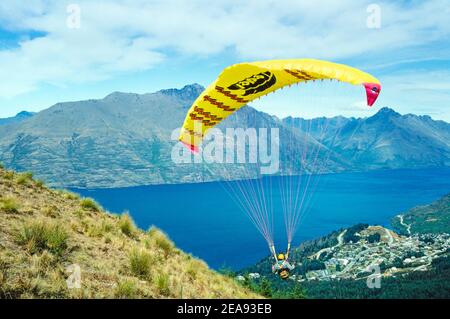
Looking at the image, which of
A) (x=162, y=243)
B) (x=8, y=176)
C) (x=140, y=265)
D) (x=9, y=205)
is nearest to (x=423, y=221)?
(x=162, y=243)

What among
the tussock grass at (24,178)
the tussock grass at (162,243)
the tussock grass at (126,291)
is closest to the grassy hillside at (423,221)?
the tussock grass at (162,243)

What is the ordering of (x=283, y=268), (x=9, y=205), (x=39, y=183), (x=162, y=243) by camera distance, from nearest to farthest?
(x=9, y=205)
(x=283, y=268)
(x=162, y=243)
(x=39, y=183)

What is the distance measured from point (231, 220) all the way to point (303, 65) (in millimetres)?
151213

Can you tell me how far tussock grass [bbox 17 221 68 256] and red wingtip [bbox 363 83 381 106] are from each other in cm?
956

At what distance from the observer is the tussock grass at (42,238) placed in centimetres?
888

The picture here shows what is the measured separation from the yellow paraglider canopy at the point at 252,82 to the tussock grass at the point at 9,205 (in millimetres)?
7400

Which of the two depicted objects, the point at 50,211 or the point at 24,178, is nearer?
the point at 50,211

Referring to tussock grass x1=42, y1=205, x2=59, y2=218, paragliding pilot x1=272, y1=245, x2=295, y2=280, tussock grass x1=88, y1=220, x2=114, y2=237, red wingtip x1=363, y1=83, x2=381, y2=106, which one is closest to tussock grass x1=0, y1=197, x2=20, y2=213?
tussock grass x1=42, y1=205, x2=59, y2=218

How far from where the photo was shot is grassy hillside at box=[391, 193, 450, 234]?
173m

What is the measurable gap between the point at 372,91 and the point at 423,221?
20730 centimetres

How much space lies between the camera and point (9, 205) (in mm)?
10781

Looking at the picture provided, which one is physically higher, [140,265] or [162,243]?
[162,243]

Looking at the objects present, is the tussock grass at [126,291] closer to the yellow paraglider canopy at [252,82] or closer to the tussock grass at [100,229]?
the tussock grass at [100,229]

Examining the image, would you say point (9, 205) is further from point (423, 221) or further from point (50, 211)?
point (423, 221)
